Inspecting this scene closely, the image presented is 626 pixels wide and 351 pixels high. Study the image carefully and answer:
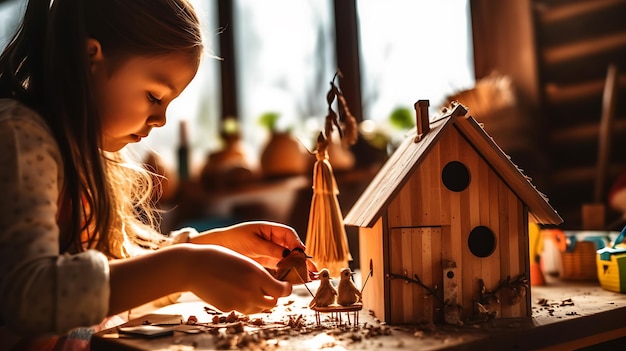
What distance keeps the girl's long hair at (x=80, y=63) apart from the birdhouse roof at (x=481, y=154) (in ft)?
1.28

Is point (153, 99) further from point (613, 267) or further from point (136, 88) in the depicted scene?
point (613, 267)

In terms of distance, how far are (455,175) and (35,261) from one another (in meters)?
0.62

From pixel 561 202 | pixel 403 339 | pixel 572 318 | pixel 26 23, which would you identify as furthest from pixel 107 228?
pixel 561 202

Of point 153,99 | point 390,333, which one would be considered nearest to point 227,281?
point 390,333

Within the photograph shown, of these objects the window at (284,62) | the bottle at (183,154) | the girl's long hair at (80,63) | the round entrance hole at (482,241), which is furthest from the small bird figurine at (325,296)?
the bottle at (183,154)

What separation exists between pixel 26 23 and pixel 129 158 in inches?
15.5

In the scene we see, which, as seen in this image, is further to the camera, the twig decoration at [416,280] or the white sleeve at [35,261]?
the twig decoration at [416,280]

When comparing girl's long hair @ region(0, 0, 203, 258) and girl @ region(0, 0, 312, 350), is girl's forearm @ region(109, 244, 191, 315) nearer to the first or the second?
girl @ region(0, 0, 312, 350)

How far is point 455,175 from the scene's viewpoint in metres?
1.00

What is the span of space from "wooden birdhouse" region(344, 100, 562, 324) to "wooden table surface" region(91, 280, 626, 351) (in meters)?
0.04

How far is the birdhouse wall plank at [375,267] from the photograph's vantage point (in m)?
0.97

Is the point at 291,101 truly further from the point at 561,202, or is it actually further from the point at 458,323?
the point at 458,323

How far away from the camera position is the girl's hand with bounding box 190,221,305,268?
45.6 inches

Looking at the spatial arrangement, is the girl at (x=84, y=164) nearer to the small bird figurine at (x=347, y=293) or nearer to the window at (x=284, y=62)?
the small bird figurine at (x=347, y=293)
